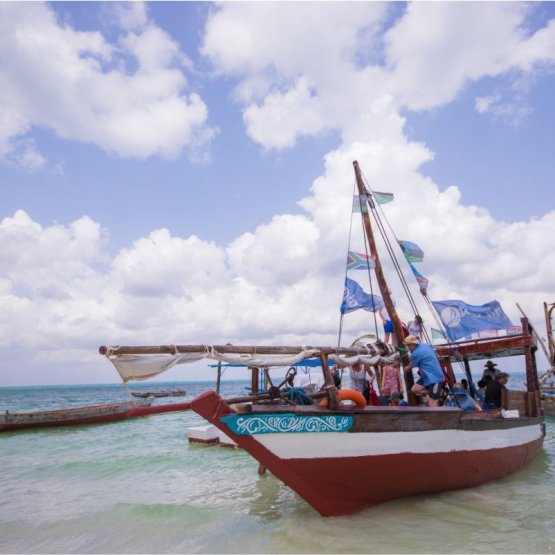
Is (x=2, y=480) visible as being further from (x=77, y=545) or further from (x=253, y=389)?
(x=253, y=389)

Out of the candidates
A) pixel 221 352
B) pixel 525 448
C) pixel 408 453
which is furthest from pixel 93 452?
pixel 525 448

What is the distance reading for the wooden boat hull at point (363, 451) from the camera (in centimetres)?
599

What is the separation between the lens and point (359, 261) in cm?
1065

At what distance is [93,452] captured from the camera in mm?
14688

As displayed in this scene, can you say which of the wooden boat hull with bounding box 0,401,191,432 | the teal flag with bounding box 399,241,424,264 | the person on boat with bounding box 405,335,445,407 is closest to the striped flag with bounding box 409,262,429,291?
the teal flag with bounding box 399,241,424,264

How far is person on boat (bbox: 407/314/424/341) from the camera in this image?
11.2 meters

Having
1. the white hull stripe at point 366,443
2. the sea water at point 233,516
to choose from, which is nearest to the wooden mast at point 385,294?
the white hull stripe at point 366,443

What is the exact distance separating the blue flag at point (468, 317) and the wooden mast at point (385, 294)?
1617 millimetres

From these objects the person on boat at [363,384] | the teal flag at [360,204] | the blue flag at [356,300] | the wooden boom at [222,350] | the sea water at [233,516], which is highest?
the teal flag at [360,204]

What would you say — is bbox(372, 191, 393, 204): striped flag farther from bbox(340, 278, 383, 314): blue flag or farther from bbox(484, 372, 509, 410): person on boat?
bbox(484, 372, 509, 410): person on boat

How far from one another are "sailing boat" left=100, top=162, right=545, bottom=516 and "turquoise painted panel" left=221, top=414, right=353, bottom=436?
0.01 m

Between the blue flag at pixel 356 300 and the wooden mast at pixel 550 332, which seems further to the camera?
the wooden mast at pixel 550 332

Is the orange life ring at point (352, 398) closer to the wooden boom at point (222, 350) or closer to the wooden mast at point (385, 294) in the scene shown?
the wooden boom at point (222, 350)

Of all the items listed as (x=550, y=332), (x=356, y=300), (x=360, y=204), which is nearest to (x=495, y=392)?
(x=356, y=300)
